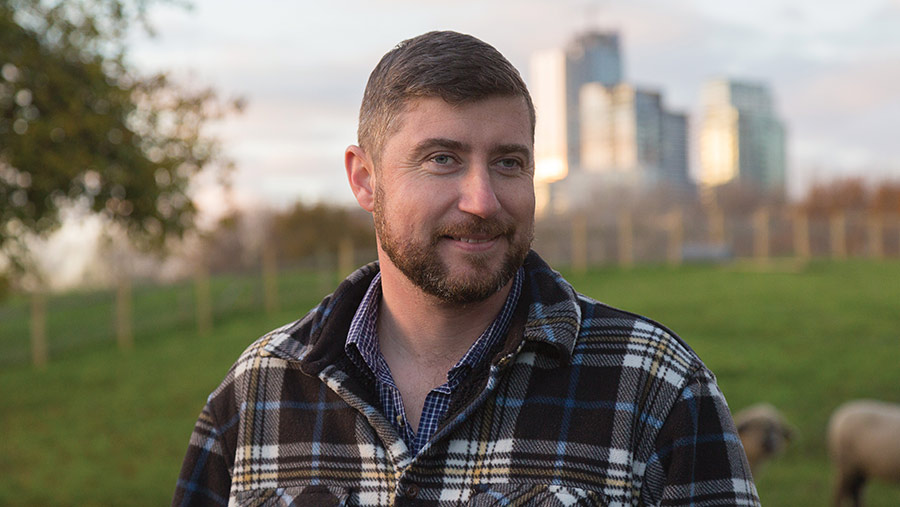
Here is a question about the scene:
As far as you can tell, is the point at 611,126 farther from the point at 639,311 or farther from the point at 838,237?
the point at 639,311

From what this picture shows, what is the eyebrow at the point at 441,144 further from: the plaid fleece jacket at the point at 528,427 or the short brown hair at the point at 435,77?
the plaid fleece jacket at the point at 528,427

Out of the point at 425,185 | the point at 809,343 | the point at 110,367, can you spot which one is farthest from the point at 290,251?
the point at 425,185

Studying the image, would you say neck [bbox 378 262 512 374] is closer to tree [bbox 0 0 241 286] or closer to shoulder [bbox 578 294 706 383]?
shoulder [bbox 578 294 706 383]

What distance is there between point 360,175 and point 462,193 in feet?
1.15

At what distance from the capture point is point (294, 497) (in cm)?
199

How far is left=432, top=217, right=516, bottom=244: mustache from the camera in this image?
189cm

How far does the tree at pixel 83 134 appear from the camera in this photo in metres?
7.64

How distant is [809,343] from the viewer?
18875 mm

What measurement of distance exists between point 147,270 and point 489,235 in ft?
134

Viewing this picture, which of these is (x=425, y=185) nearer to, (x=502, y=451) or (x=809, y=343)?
(x=502, y=451)

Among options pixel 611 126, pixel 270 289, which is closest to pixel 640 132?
pixel 611 126

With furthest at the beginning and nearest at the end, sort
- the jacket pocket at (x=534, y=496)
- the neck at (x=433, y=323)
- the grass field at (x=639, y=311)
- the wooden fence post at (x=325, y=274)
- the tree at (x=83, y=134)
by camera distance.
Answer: the wooden fence post at (x=325, y=274) → the grass field at (x=639, y=311) → the tree at (x=83, y=134) → the neck at (x=433, y=323) → the jacket pocket at (x=534, y=496)

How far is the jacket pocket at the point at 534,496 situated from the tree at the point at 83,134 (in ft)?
21.9

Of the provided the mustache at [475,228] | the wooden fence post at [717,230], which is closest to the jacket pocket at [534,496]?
the mustache at [475,228]
